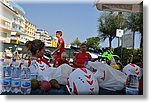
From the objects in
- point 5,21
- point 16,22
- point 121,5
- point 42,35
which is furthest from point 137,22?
point 5,21

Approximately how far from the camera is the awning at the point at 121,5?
2141 mm

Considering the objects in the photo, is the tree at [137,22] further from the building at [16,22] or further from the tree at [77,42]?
the building at [16,22]

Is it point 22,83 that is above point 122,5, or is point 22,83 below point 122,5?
below

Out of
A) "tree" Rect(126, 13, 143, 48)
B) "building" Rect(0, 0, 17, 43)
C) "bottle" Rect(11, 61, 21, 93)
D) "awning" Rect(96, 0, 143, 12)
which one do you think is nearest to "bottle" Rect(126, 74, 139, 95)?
"tree" Rect(126, 13, 143, 48)

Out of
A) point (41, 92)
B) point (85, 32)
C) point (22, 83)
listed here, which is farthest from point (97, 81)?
point (85, 32)

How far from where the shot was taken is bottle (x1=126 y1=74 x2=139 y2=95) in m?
2.05

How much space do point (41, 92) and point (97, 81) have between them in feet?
1.60

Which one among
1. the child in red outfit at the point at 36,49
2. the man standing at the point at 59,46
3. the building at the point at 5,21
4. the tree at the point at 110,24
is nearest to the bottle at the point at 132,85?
the child in red outfit at the point at 36,49

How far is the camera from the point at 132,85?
207 centimetres

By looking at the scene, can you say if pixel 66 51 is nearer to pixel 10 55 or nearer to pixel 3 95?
pixel 10 55

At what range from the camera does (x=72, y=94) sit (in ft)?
6.54

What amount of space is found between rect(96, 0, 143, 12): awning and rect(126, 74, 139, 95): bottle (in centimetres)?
60

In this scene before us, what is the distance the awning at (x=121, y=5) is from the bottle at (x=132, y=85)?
0.60 metres

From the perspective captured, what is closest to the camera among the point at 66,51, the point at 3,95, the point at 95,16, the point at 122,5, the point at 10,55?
the point at 3,95
